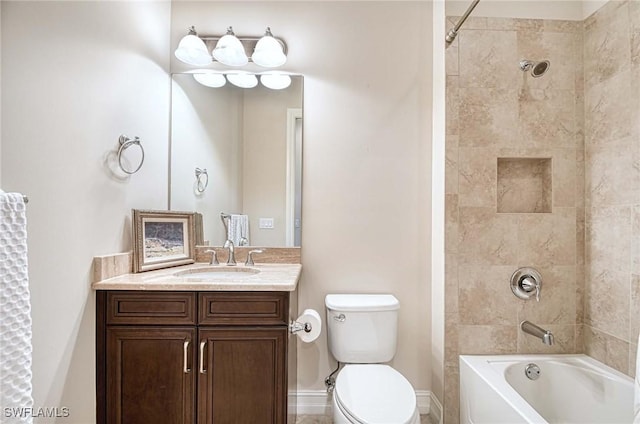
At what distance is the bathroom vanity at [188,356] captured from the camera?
55.7 inches

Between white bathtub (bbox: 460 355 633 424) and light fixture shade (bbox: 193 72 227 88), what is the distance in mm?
2097

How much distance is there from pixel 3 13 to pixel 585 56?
Answer: 98.9 inches

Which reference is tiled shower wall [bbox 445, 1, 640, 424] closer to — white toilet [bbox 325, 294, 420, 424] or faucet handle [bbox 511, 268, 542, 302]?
faucet handle [bbox 511, 268, 542, 302]

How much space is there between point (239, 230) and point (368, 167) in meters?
0.88

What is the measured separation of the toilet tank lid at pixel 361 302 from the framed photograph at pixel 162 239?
885 mm

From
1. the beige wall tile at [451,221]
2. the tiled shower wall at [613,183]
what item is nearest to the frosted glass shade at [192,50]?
the beige wall tile at [451,221]

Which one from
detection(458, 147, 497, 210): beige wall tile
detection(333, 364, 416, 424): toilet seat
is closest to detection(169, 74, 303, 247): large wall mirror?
detection(333, 364, 416, 424): toilet seat

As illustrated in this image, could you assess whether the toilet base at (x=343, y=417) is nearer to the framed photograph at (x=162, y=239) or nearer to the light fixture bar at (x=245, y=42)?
the framed photograph at (x=162, y=239)

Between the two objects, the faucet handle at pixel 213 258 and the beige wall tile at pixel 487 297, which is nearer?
the beige wall tile at pixel 487 297

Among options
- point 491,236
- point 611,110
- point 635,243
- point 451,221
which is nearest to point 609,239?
point 635,243

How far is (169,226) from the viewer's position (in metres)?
1.88

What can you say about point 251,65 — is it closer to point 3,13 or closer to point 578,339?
point 3,13

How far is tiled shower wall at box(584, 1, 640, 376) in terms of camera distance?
4.95 feet

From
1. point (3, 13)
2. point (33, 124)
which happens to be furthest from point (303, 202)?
point (3, 13)
